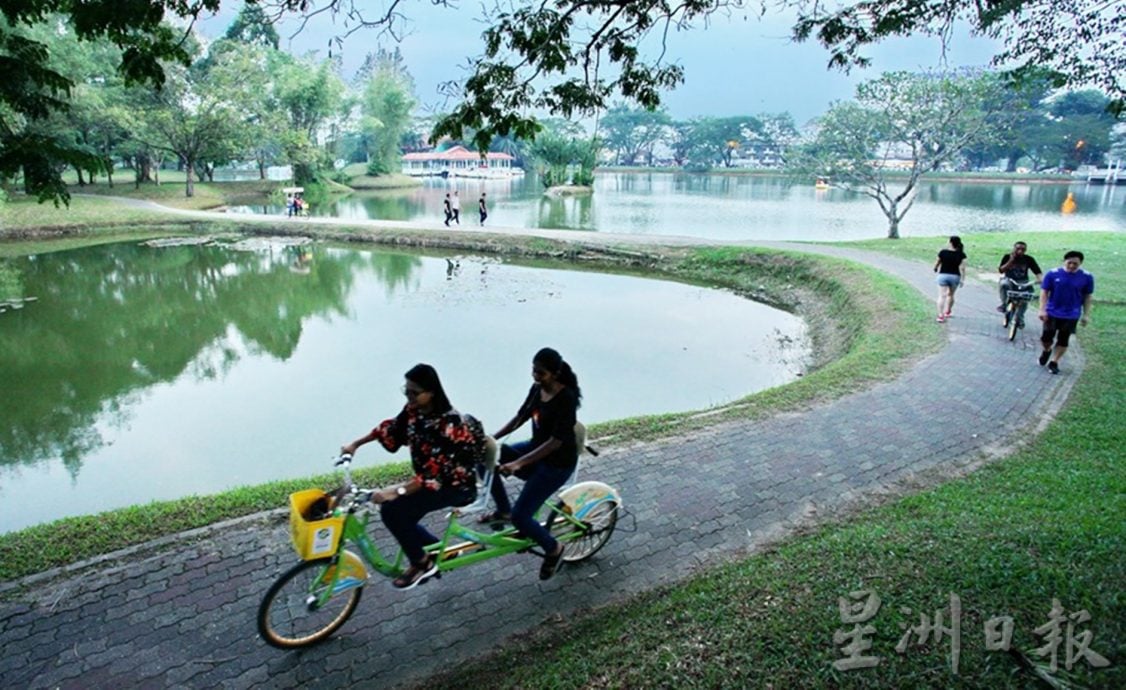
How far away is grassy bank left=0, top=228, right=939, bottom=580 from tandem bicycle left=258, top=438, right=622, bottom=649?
150 centimetres

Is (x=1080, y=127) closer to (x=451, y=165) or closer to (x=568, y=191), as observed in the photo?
(x=568, y=191)

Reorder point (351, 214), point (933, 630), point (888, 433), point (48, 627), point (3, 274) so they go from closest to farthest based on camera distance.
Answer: point (933, 630)
point (48, 627)
point (888, 433)
point (3, 274)
point (351, 214)

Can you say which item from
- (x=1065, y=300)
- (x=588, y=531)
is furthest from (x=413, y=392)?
(x=1065, y=300)

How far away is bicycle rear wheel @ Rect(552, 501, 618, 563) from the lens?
3732 mm

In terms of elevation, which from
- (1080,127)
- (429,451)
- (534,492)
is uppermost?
(1080,127)

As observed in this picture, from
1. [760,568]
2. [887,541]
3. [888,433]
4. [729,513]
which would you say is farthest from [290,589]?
[888,433]

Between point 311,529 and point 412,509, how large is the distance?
18.5 inches

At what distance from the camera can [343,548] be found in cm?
311

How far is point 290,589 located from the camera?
123 inches

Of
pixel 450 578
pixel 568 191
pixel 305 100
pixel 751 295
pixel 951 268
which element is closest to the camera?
pixel 450 578

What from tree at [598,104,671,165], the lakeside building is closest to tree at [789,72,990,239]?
the lakeside building

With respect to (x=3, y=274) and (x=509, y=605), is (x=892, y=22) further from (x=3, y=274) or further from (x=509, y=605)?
(x=3, y=274)

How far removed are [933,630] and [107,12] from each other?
210 inches

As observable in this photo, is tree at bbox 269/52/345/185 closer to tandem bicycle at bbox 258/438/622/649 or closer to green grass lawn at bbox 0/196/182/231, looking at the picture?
green grass lawn at bbox 0/196/182/231
